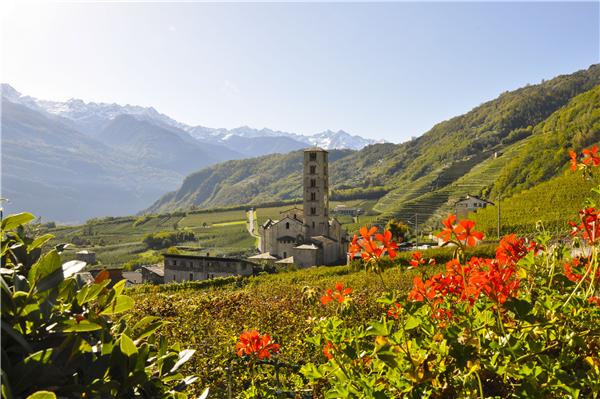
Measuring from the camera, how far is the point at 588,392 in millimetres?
2057

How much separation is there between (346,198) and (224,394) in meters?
138

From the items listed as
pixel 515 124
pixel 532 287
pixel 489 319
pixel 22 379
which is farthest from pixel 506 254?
pixel 515 124

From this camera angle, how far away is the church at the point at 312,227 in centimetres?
4950

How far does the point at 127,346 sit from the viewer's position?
58.6 inches

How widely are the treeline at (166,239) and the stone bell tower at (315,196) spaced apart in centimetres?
5898

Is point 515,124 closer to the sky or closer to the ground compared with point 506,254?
closer to the sky

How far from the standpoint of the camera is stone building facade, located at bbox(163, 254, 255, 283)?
138ft

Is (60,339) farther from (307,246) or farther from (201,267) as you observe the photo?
(307,246)

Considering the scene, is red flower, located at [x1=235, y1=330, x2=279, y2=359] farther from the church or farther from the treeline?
the treeline

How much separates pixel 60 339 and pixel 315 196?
51503 mm

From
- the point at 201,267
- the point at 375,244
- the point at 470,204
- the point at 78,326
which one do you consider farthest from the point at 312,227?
the point at 78,326

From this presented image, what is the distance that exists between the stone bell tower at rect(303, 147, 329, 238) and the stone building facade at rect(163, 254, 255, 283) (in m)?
11.2

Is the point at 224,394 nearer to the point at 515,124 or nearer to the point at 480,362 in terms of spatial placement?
the point at 480,362

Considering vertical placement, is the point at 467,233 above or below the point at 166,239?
above
